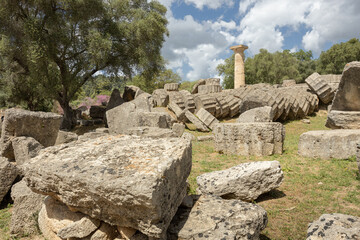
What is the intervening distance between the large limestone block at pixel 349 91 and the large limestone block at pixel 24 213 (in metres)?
6.95

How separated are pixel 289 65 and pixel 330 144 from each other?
3448cm

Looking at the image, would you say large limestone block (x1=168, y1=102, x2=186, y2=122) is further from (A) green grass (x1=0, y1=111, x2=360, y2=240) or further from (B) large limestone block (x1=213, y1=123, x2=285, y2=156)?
(A) green grass (x1=0, y1=111, x2=360, y2=240)

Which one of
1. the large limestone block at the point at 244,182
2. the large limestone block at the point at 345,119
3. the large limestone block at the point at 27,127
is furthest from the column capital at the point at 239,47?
the large limestone block at the point at 244,182

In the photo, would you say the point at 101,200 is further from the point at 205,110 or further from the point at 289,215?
the point at 205,110

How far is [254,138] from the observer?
596 centimetres

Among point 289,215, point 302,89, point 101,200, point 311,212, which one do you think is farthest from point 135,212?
point 302,89

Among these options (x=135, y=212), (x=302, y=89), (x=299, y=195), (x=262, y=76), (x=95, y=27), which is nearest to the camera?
(x=135, y=212)

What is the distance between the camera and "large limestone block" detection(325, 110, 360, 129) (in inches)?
235

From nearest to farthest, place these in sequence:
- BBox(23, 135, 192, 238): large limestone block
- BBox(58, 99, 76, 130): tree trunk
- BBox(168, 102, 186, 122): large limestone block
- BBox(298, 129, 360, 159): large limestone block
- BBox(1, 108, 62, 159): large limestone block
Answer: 1. BBox(23, 135, 192, 238): large limestone block
2. BBox(1, 108, 62, 159): large limestone block
3. BBox(298, 129, 360, 159): large limestone block
4. BBox(168, 102, 186, 122): large limestone block
5. BBox(58, 99, 76, 130): tree trunk

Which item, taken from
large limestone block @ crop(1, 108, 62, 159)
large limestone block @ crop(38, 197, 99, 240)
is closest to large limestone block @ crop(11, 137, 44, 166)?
large limestone block @ crop(1, 108, 62, 159)

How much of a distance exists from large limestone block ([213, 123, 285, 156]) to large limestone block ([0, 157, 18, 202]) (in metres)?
4.62

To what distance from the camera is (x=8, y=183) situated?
3947 millimetres

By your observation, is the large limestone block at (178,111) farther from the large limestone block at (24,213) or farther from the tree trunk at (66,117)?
the large limestone block at (24,213)

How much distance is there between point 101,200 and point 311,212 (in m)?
2.70
